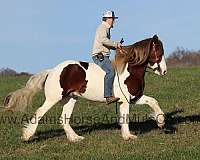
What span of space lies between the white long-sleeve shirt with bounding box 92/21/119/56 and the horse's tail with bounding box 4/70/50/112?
4.44ft

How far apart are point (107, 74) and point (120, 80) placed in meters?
0.31

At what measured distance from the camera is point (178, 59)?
75875mm

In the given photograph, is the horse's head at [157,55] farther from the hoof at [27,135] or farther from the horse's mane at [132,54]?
the hoof at [27,135]

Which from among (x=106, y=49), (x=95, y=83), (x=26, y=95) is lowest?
(x=26, y=95)

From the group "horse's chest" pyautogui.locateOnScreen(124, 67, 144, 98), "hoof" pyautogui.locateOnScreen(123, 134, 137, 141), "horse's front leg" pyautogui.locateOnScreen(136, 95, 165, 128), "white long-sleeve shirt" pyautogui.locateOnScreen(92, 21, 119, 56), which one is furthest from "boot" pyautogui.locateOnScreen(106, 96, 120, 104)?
"white long-sleeve shirt" pyautogui.locateOnScreen(92, 21, 119, 56)

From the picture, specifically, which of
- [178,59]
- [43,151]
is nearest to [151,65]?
[43,151]

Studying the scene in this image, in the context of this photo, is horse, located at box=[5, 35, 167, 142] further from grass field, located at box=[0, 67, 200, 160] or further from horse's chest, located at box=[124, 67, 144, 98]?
grass field, located at box=[0, 67, 200, 160]

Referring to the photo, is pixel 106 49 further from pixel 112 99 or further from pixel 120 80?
pixel 112 99

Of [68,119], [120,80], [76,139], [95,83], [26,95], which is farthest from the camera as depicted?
[68,119]

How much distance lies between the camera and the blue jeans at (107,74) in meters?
10.5

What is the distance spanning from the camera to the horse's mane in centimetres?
1062

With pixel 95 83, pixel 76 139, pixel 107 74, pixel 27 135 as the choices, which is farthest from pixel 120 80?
pixel 27 135

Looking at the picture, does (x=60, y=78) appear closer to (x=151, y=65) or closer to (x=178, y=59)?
(x=151, y=65)

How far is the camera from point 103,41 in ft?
34.5
